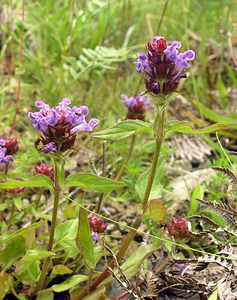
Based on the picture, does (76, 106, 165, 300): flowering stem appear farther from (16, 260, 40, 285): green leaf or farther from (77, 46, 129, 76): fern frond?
(77, 46, 129, 76): fern frond

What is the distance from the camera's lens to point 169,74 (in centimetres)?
Answer: 104

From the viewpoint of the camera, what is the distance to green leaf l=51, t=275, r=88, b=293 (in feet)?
4.03

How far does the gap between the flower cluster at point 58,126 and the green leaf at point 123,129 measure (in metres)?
0.06

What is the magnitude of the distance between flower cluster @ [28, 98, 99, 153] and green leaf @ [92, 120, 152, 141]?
63 mm

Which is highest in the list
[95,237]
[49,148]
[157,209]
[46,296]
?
[49,148]

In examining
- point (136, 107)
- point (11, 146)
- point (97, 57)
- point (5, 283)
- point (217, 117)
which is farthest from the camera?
point (97, 57)

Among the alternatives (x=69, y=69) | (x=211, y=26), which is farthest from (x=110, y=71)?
(x=211, y=26)

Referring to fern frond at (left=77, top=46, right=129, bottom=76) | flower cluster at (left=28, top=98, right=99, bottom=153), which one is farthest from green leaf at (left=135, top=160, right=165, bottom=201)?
fern frond at (left=77, top=46, right=129, bottom=76)

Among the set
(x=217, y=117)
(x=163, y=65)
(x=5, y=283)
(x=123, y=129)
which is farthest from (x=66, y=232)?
(x=217, y=117)

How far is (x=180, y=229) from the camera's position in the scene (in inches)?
50.0

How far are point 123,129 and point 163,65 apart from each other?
0.16 metres

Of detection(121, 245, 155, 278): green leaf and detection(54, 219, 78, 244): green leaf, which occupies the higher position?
detection(54, 219, 78, 244): green leaf

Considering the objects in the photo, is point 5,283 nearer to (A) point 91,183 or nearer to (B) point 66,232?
(B) point 66,232

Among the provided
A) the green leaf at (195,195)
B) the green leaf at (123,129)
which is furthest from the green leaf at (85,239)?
the green leaf at (195,195)
